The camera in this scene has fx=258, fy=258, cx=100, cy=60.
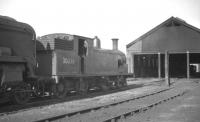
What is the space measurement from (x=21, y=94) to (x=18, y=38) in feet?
8.26

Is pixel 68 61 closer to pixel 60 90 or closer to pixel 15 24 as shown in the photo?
pixel 60 90

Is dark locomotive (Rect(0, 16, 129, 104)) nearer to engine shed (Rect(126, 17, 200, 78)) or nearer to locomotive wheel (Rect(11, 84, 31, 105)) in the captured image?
locomotive wheel (Rect(11, 84, 31, 105))

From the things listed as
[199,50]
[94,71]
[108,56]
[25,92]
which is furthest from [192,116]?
[199,50]

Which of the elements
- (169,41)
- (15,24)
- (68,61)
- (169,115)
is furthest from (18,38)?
(169,41)

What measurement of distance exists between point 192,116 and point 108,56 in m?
10.6

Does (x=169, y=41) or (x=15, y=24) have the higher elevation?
(x=169, y=41)

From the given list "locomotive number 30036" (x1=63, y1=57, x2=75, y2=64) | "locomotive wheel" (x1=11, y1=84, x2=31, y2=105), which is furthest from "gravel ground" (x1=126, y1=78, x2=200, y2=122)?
"locomotive number 30036" (x1=63, y1=57, x2=75, y2=64)

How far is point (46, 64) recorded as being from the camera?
13.6m

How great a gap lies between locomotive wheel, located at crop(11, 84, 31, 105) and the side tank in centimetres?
76

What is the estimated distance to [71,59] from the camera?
14.5 meters

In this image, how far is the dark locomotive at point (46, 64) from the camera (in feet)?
35.5

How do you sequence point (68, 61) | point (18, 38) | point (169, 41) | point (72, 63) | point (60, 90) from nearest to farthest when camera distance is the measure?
point (18, 38) → point (60, 90) → point (68, 61) → point (72, 63) → point (169, 41)

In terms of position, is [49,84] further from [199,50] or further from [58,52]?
[199,50]

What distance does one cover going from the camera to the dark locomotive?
10812mm
